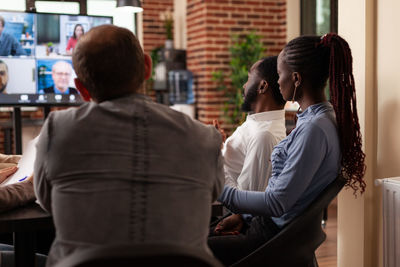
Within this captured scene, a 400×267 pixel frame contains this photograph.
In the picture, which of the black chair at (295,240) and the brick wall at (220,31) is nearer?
the black chair at (295,240)

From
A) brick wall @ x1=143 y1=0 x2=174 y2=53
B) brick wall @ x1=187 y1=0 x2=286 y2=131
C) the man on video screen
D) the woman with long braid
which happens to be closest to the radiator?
the woman with long braid

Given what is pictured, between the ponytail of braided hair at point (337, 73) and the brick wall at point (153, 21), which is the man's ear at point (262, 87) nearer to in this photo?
the ponytail of braided hair at point (337, 73)

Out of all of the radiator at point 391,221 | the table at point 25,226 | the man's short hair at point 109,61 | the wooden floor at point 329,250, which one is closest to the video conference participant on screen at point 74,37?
the wooden floor at point 329,250

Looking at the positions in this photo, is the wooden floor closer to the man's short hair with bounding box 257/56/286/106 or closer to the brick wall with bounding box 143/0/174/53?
the man's short hair with bounding box 257/56/286/106

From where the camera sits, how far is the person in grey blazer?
1110mm

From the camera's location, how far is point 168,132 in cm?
117

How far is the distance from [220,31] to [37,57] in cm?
287

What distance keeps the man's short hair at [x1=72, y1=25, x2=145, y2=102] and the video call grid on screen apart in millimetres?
2772

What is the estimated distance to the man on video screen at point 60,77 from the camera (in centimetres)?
391

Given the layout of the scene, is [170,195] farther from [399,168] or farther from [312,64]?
[399,168]

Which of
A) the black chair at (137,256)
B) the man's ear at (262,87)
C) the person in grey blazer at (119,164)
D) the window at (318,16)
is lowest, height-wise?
the black chair at (137,256)

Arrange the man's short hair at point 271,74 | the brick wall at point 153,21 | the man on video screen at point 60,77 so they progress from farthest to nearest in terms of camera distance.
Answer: the brick wall at point 153,21 → the man on video screen at point 60,77 → the man's short hair at point 271,74

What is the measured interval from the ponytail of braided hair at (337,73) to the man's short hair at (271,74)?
30cm

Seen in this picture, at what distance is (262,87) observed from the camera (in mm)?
2133
